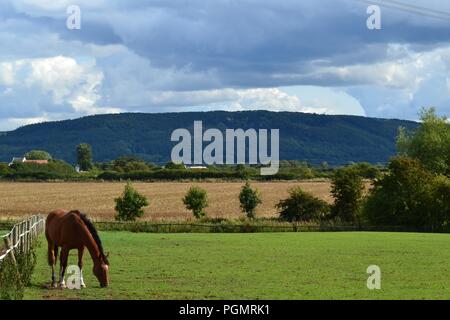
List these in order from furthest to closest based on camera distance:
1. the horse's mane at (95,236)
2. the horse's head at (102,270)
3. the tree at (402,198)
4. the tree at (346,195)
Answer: the tree at (346,195)
the tree at (402,198)
the horse's head at (102,270)
the horse's mane at (95,236)

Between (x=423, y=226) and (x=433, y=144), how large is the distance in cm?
2044

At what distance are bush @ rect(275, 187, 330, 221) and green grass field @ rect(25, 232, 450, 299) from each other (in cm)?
2940

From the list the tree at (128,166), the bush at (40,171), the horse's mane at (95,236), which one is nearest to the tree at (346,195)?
the horse's mane at (95,236)

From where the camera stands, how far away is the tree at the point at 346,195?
74.3 m

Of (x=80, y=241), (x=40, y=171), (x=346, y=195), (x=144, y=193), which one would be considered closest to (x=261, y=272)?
(x=80, y=241)


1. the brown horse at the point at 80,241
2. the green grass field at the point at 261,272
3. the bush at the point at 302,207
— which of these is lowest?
the green grass field at the point at 261,272

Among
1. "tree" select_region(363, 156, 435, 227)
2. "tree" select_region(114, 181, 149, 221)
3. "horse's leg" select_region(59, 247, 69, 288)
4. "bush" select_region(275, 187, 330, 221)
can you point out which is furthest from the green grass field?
"bush" select_region(275, 187, 330, 221)

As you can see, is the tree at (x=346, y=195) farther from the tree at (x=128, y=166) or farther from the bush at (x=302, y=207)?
the tree at (x=128, y=166)

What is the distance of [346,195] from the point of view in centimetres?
7456

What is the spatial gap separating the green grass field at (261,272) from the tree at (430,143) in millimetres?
43016

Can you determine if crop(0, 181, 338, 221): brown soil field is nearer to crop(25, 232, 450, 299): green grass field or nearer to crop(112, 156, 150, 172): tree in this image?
crop(112, 156, 150, 172): tree

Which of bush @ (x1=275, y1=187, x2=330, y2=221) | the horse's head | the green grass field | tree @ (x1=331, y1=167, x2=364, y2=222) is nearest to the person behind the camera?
the green grass field

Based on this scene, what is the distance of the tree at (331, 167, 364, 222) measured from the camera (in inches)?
2926
